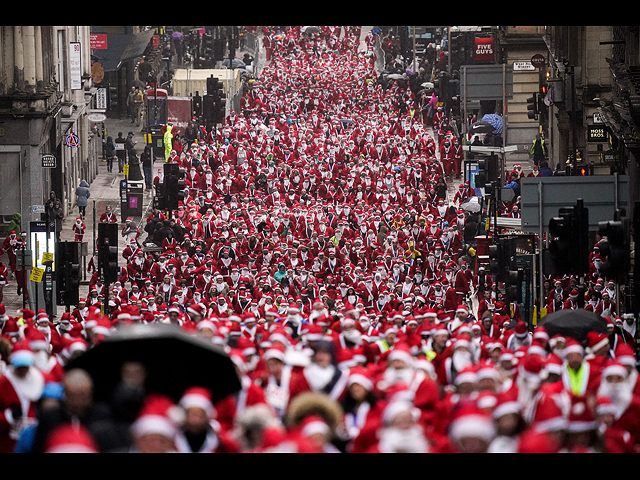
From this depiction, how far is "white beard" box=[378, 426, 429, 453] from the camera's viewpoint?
36.7ft

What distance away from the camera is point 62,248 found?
2669 centimetres

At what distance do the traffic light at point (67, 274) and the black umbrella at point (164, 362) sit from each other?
12.4 metres

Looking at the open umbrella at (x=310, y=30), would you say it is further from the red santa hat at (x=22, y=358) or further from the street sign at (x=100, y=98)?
the red santa hat at (x=22, y=358)

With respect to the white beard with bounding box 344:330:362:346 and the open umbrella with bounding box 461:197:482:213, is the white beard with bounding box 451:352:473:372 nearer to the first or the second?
the white beard with bounding box 344:330:362:346

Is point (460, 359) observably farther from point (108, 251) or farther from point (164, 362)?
point (108, 251)

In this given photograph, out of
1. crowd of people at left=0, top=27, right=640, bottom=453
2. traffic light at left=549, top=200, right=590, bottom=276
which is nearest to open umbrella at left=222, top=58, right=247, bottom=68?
crowd of people at left=0, top=27, right=640, bottom=453

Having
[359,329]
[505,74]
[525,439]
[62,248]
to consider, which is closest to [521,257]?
[62,248]

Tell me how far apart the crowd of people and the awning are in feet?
17.4

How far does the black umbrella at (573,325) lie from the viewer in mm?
18253

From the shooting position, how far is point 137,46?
6750 centimetres

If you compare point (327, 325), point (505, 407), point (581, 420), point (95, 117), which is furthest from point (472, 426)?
point (95, 117)

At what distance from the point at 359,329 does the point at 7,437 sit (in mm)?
6135
